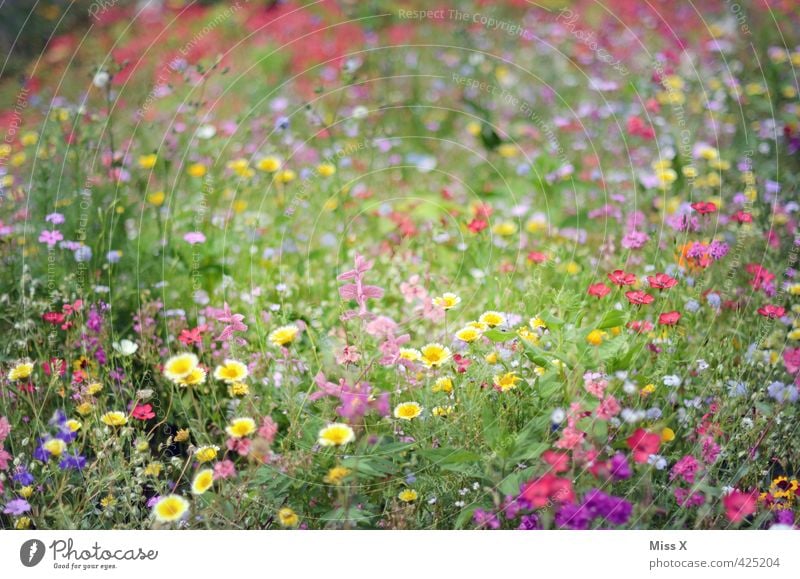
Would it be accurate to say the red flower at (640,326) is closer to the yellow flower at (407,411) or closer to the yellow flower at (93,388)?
the yellow flower at (407,411)

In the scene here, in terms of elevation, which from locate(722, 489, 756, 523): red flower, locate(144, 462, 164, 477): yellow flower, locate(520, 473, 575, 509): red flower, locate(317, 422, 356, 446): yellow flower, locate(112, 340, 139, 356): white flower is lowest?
locate(722, 489, 756, 523): red flower

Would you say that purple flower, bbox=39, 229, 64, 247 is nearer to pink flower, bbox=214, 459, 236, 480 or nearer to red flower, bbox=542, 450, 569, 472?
pink flower, bbox=214, 459, 236, 480

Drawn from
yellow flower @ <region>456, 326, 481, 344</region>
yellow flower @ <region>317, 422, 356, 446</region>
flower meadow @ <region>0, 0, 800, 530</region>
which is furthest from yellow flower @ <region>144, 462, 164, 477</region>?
yellow flower @ <region>456, 326, 481, 344</region>

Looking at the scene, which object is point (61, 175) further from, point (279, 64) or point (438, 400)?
point (279, 64)

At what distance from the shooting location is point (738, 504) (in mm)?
2307

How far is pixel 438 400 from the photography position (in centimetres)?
243

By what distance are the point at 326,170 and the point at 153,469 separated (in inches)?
78.3

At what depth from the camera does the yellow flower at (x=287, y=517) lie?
2260mm

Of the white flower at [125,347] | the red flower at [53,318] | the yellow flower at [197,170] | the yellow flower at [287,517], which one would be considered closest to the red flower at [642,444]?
the yellow flower at [287,517]

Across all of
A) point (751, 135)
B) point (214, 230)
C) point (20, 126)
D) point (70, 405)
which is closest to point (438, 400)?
point (70, 405)

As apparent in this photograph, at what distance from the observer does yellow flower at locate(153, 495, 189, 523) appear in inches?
86.7

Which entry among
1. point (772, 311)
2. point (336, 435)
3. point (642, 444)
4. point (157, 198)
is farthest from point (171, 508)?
point (772, 311)

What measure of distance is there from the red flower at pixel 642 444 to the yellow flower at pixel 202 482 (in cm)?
119

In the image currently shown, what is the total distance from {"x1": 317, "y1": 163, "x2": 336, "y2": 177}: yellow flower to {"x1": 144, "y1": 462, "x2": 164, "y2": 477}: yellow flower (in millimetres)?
1936
